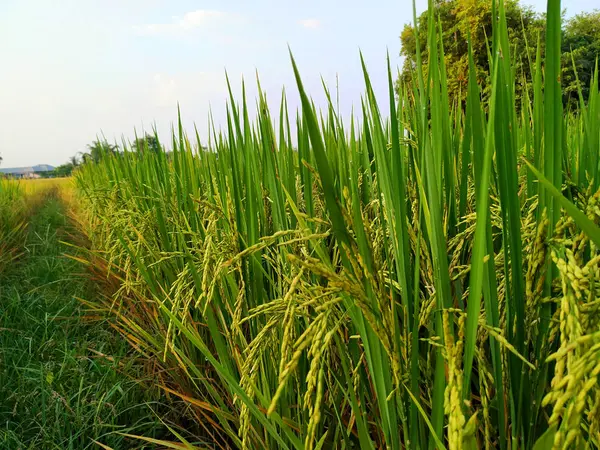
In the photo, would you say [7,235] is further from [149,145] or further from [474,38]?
[474,38]

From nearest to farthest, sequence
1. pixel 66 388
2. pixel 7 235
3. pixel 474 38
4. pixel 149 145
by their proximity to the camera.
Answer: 1. pixel 66 388
2. pixel 149 145
3. pixel 7 235
4. pixel 474 38

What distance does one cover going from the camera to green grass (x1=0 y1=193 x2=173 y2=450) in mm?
1552

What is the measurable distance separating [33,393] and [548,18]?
7.07 ft

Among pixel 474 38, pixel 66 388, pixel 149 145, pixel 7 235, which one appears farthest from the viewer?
pixel 474 38

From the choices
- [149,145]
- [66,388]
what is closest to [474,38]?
[149,145]

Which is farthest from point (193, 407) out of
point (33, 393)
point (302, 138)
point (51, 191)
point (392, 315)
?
point (51, 191)

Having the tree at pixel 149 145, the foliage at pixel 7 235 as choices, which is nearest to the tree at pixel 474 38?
the tree at pixel 149 145

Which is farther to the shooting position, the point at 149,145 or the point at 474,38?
Result: the point at 474,38

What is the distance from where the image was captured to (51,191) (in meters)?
15.2

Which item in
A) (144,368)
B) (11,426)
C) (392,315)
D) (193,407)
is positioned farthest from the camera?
(144,368)

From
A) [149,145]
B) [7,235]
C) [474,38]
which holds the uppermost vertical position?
[474,38]

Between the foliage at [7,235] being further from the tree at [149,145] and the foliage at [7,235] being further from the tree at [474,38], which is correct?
the tree at [474,38]

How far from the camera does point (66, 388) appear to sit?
1.94 m

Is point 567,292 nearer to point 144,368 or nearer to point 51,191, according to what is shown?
point 144,368
